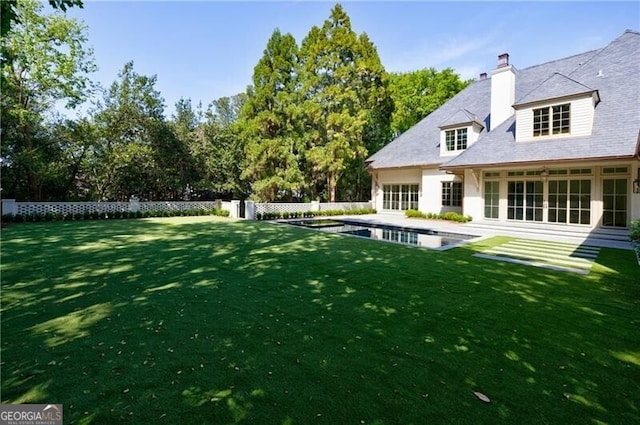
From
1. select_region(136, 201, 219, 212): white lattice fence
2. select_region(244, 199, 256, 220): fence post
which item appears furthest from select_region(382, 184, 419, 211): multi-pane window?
select_region(136, 201, 219, 212): white lattice fence

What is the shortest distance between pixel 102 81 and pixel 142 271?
20680 mm

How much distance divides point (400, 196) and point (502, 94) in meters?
8.54

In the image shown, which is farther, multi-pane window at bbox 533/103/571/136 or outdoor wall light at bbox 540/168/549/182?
outdoor wall light at bbox 540/168/549/182

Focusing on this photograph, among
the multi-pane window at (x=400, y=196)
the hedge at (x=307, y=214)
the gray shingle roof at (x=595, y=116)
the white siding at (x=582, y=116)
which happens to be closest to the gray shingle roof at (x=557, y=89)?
the gray shingle roof at (x=595, y=116)

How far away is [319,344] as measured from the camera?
11.5 ft

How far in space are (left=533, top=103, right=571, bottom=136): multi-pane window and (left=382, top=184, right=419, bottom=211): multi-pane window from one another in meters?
7.87

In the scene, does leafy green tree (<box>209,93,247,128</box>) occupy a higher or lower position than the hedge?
higher

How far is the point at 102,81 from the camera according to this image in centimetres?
2119

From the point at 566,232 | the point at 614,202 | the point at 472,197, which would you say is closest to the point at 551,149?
the point at 614,202

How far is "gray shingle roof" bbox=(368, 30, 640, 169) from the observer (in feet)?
41.9

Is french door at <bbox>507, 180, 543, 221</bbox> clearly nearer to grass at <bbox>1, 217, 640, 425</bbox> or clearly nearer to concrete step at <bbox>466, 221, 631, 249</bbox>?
concrete step at <bbox>466, 221, 631, 249</bbox>

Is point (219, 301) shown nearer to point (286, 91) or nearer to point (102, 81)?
point (286, 91)

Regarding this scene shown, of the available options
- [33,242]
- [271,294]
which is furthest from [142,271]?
[33,242]

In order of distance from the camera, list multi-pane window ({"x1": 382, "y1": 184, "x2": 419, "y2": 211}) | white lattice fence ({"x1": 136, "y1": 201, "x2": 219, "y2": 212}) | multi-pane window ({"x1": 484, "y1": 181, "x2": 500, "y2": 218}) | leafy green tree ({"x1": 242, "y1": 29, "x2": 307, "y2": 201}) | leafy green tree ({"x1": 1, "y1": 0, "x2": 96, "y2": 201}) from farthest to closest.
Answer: leafy green tree ({"x1": 242, "y1": 29, "x2": 307, "y2": 201}) < multi-pane window ({"x1": 382, "y1": 184, "x2": 419, "y2": 211}) < white lattice fence ({"x1": 136, "y1": 201, "x2": 219, "y2": 212}) < leafy green tree ({"x1": 1, "y1": 0, "x2": 96, "y2": 201}) < multi-pane window ({"x1": 484, "y1": 181, "x2": 500, "y2": 218})
